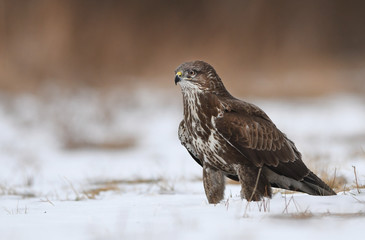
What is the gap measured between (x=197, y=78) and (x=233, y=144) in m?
0.67

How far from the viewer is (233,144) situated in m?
4.87

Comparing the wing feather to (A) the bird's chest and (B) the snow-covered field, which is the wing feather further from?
(B) the snow-covered field

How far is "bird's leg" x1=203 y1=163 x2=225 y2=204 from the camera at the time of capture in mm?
5137

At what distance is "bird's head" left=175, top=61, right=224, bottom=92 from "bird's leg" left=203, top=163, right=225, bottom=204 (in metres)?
0.65

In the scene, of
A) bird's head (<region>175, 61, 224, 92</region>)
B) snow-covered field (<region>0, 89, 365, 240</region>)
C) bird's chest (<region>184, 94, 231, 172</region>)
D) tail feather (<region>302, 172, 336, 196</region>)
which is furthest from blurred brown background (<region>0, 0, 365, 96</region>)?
Answer: tail feather (<region>302, 172, 336, 196</region>)

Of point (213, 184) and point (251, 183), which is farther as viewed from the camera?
point (213, 184)

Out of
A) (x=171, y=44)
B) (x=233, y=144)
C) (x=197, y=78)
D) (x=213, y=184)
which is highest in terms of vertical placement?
(x=171, y=44)

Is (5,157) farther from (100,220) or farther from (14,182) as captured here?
(100,220)

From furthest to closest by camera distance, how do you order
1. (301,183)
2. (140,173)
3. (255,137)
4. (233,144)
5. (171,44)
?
(171,44) < (140,173) < (301,183) < (255,137) < (233,144)

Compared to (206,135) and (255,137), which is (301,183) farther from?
(206,135)

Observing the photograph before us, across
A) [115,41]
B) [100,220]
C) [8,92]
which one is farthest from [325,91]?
[100,220]

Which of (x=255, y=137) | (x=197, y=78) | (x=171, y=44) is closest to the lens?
(x=255, y=137)

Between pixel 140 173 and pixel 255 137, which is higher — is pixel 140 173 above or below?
below

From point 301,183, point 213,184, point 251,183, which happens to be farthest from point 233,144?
point 301,183
